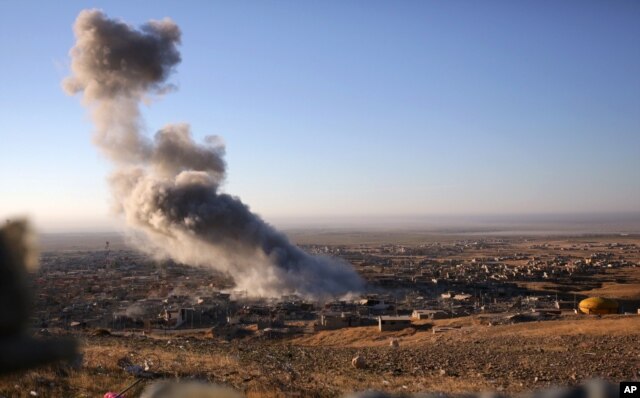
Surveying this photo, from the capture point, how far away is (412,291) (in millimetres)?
47812

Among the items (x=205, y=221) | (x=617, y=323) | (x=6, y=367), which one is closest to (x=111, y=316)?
(x=205, y=221)

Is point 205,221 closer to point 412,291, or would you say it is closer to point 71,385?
point 412,291

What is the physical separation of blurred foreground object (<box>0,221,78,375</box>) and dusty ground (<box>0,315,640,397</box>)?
16.5 ft

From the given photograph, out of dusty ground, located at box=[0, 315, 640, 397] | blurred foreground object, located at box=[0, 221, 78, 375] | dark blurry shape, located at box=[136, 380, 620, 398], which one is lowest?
dusty ground, located at box=[0, 315, 640, 397]

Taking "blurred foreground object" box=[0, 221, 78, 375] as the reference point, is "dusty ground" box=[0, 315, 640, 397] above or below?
below

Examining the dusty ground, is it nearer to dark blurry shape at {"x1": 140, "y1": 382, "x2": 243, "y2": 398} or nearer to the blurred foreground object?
dark blurry shape at {"x1": 140, "y1": 382, "x2": 243, "y2": 398}

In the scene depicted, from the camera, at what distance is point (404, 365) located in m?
14.1

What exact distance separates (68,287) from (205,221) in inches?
680

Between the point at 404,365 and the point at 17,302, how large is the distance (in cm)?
1319

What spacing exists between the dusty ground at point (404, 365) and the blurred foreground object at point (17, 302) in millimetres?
5039

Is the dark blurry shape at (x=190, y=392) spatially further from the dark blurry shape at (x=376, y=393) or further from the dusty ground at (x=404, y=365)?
the dusty ground at (x=404, y=365)

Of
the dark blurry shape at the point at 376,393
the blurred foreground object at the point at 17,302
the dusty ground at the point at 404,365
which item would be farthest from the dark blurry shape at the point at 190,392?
the dusty ground at the point at 404,365

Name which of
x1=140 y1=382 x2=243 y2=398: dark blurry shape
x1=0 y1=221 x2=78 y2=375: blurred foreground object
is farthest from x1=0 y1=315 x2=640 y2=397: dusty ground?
x1=0 y1=221 x2=78 y2=375: blurred foreground object

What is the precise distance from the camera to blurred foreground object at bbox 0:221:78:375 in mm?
1903
